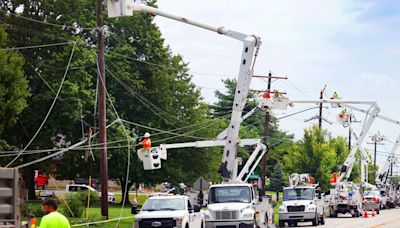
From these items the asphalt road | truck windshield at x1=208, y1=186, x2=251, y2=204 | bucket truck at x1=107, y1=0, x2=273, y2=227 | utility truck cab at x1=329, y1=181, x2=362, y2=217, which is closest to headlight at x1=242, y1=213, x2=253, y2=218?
bucket truck at x1=107, y1=0, x2=273, y2=227

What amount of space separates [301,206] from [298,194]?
142 centimetres

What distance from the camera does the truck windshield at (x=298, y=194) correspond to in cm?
3962

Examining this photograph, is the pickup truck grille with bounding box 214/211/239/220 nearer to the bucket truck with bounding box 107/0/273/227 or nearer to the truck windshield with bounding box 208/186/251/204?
the bucket truck with bounding box 107/0/273/227

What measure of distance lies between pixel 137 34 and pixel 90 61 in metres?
7.25

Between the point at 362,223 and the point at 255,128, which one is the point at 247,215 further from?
the point at 255,128

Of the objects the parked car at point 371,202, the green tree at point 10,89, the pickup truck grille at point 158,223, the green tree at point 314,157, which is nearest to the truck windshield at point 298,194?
the green tree at point 10,89

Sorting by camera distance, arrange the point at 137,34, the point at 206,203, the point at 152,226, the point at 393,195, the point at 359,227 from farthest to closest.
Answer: the point at 393,195
the point at 137,34
the point at 359,227
the point at 206,203
the point at 152,226

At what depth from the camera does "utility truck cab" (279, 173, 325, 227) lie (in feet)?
125

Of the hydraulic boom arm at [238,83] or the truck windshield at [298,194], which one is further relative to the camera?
the truck windshield at [298,194]

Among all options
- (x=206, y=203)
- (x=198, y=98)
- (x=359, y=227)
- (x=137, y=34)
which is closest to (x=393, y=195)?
(x=198, y=98)

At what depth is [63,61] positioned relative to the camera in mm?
43062

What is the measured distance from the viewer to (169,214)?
23.8 metres

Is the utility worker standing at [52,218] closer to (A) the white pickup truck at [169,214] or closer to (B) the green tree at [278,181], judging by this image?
(A) the white pickup truck at [169,214]

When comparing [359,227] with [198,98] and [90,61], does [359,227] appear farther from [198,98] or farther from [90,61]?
[198,98]
